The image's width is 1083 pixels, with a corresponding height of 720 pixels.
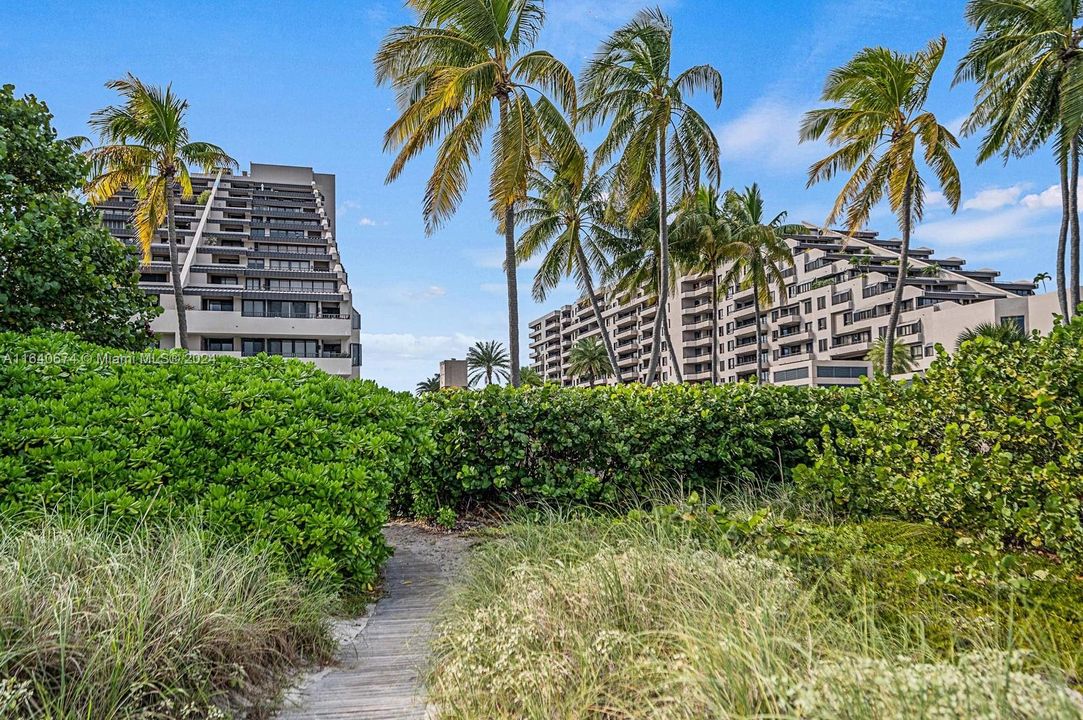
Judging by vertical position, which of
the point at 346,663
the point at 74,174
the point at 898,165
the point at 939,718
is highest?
the point at 898,165

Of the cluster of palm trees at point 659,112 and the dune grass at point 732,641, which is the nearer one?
the dune grass at point 732,641

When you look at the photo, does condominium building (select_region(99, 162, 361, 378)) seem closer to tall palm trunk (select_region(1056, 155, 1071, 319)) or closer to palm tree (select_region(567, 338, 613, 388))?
palm tree (select_region(567, 338, 613, 388))

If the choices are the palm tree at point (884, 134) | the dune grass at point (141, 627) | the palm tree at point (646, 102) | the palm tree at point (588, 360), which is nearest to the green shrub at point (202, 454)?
the dune grass at point (141, 627)

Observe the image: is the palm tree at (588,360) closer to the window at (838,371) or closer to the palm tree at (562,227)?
the window at (838,371)

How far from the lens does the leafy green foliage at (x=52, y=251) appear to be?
702 cm

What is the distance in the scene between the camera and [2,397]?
197 inches

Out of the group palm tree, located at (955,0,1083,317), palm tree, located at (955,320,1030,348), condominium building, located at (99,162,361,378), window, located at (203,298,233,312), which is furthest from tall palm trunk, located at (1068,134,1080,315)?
window, located at (203,298,233,312)

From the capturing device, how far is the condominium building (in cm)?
3778

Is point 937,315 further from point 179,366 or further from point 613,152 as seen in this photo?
point 179,366

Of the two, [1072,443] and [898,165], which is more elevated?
[898,165]

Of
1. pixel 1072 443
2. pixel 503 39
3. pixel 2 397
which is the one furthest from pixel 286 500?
pixel 503 39

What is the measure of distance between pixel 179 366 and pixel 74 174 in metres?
4.82

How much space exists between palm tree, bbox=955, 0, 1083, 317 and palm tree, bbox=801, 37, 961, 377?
2.06 metres

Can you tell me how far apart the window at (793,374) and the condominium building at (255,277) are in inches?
1461
